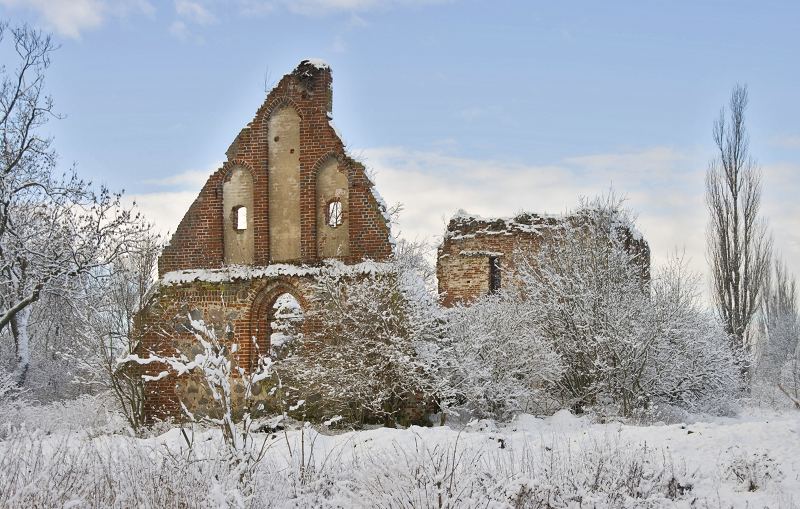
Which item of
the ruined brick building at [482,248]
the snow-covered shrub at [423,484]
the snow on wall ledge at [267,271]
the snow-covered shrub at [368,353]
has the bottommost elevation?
the snow-covered shrub at [423,484]

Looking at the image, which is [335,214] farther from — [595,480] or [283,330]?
[595,480]

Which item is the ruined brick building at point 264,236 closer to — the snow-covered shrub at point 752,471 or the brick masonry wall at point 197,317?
the brick masonry wall at point 197,317

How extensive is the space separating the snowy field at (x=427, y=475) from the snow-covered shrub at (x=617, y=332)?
16.2 ft

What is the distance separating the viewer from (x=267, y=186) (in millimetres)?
16562

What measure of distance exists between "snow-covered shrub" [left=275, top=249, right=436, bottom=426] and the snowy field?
3.00 meters

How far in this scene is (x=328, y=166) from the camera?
645 inches

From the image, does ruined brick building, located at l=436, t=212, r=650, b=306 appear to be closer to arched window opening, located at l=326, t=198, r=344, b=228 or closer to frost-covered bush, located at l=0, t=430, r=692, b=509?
arched window opening, located at l=326, t=198, r=344, b=228

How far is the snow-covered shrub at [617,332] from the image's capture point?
1622cm

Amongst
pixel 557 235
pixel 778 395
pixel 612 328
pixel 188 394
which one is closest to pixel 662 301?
pixel 612 328

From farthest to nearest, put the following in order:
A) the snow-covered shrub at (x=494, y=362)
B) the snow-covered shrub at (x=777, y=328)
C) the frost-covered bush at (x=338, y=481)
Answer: the snow-covered shrub at (x=777, y=328), the snow-covered shrub at (x=494, y=362), the frost-covered bush at (x=338, y=481)

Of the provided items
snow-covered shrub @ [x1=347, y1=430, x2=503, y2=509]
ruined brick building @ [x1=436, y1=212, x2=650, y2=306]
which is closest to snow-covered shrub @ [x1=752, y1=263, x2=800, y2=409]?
ruined brick building @ [x1=436, y1=212, x2=650, y2=306]

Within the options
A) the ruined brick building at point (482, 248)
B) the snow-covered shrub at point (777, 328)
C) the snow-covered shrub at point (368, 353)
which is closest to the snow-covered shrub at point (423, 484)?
the snow-covered shrub at point (368, 353)

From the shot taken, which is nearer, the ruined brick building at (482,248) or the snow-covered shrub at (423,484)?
the snow-covered shrub at (423,484)

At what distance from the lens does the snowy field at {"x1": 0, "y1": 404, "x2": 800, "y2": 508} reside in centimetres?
750
